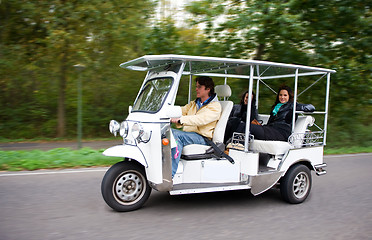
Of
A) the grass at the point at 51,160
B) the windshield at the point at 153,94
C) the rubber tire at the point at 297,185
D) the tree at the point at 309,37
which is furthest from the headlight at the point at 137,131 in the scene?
the tree at the point at 309,37

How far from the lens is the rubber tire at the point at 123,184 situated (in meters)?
4.62

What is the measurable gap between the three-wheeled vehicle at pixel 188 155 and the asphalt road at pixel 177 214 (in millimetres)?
326

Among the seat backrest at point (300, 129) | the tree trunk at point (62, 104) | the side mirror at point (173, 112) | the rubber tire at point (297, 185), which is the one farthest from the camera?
the tree trunk at point (62, 104)

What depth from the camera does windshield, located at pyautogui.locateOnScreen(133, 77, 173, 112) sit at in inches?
196

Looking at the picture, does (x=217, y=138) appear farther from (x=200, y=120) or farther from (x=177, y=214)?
(x=177, y=214)

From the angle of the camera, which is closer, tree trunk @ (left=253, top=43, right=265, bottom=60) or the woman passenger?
the woman passenger

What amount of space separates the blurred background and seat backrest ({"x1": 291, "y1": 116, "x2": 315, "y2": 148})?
18.7 feet

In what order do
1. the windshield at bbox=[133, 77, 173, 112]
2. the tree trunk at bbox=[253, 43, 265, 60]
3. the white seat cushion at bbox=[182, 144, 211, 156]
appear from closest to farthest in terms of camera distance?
the windshield at bbox=[133, 77, 173, 112] → the white seat cushion at bbox=[182, 144, 211, 156] → the tree trunk at bbox=[253, 43, 265, 60]

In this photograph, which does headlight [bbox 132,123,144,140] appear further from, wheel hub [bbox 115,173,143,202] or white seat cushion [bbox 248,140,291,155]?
white seat cushion [bbox 248,140,291,155]

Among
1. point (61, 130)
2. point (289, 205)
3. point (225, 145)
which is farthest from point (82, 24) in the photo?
point (289, 205)

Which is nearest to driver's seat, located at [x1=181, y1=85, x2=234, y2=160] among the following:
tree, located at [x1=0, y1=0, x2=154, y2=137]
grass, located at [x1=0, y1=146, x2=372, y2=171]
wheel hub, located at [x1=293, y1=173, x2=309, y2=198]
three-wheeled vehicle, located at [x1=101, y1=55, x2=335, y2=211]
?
three-wheeled vehicle, located at [x1=101, y1=55, x2=335, y2=211]

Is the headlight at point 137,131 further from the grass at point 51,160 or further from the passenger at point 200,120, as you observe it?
the grass at point 51,160

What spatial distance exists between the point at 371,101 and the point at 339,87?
49.5 inches

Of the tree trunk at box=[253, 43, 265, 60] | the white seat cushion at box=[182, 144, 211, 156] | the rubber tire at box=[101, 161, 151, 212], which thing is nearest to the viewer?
the rubber tire at box=[101, 161, 151, 212]
